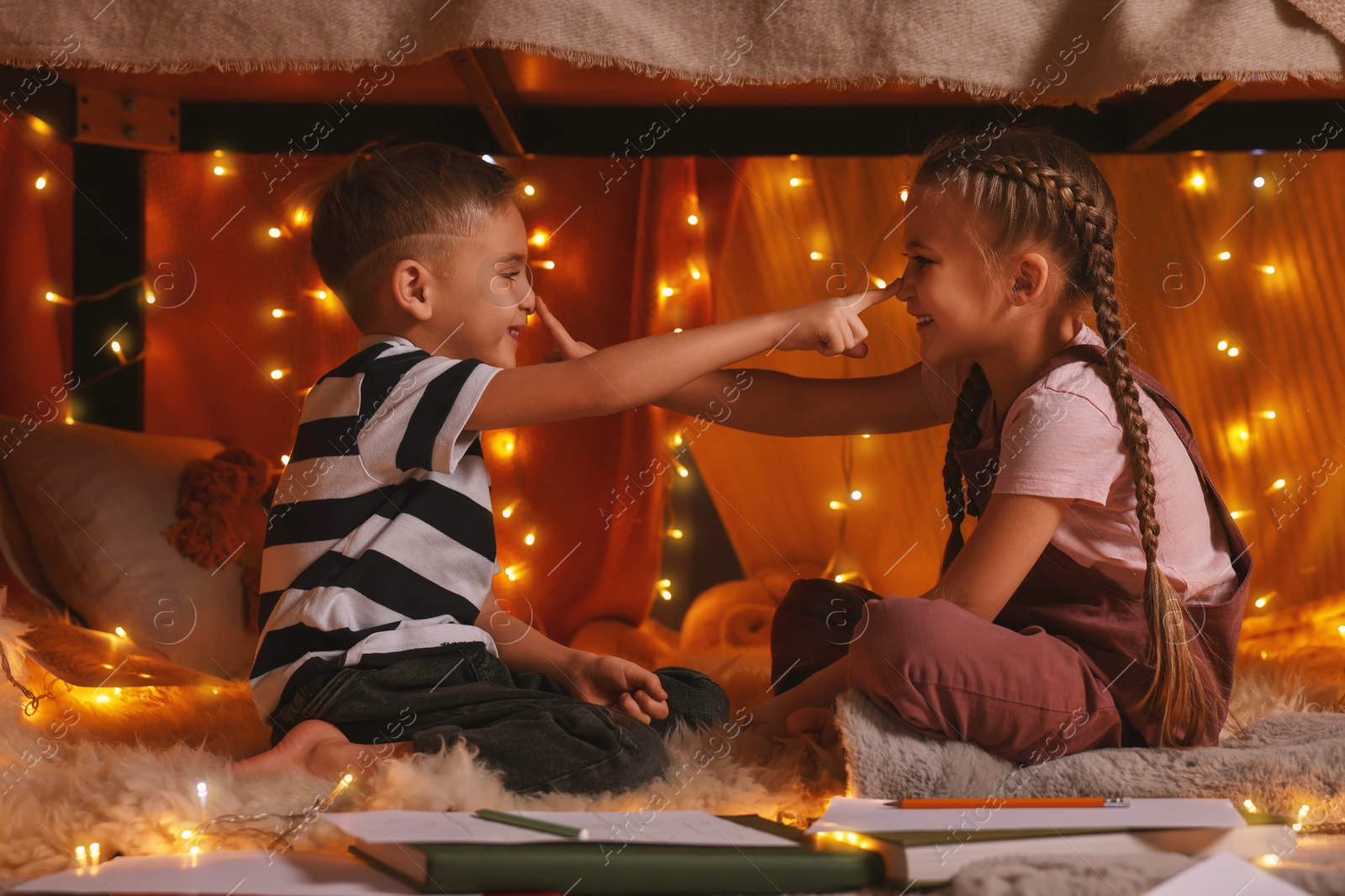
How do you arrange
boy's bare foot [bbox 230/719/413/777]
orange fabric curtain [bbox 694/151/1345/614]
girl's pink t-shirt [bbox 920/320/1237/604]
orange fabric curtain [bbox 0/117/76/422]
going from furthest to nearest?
1. orange fabric curtain [bbox 694/151/1345/614]
2. orange fabric curtain [bbox 0/117/76/422]
3. girl's pink t-shirt [bbox 920/320/1237/604]
4. boy's bare foot [bbox 230/719/413/777]

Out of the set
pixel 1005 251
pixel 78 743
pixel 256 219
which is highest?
pixel 256 219

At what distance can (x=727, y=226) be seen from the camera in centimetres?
155

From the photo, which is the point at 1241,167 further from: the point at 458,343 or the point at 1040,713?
the point at 458,343

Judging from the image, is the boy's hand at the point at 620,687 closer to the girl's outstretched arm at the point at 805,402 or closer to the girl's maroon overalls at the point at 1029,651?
the girl's maroon overalls at the point at 1029,651

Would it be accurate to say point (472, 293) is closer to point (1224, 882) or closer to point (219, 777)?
point (219, 777)

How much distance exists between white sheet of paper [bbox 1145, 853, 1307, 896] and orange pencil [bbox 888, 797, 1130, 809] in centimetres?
13

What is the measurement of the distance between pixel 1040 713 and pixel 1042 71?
23.4 inches

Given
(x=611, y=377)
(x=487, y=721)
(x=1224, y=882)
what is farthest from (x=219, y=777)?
(x=1224, y=882)

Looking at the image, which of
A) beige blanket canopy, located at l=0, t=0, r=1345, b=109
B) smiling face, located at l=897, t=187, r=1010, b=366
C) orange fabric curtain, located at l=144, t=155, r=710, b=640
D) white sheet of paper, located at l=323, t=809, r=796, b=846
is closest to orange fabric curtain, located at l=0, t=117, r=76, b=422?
orange fabric curtain, located at l=144, t=155, r=710, b=640

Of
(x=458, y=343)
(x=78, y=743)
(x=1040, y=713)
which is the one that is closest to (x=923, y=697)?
(x=1040, y=713)

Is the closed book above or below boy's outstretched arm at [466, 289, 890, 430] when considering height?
below

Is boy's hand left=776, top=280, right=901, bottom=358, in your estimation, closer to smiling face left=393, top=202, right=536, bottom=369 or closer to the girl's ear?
the girl's ear

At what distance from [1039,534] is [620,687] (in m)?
0.42

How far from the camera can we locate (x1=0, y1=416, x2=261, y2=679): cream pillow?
4.07 feet
